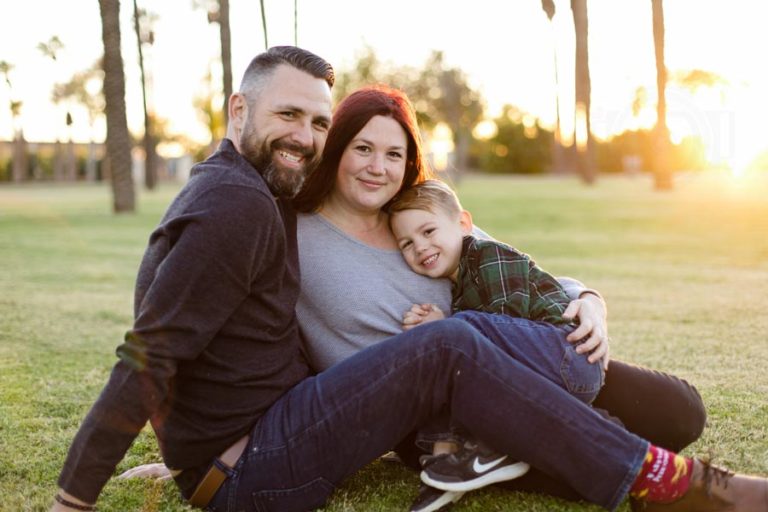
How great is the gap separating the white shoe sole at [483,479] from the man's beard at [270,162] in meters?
1.05

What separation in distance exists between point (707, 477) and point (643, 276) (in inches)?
299

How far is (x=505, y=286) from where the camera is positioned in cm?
317

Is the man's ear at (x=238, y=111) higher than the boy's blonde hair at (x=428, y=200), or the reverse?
the man's ear at (x=238, y=111)

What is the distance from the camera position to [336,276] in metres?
3.08

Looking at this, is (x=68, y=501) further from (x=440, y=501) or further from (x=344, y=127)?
(x=344, y=127)

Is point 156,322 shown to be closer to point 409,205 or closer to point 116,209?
point 409,205

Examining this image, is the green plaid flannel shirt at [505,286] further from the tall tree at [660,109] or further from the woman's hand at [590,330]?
the tall tree at [660,109]

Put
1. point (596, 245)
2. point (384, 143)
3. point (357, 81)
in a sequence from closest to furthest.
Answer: point (384, 143)
point (596, 245)
point (357, 81)

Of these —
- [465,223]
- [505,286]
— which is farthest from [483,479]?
[465,223]

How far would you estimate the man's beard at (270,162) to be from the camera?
270 cm

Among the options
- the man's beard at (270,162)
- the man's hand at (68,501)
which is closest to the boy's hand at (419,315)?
the man's beard at (270,162)

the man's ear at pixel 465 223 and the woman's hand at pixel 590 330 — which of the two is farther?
the man's ear at pixel 465 223

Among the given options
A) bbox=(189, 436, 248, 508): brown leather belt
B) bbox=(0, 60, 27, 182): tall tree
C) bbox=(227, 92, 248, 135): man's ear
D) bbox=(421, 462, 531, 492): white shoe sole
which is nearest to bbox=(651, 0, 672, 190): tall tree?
bbox=(227, 92, 248, 135): man's ear

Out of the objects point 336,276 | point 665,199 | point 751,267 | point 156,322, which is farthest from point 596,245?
point 156,322
